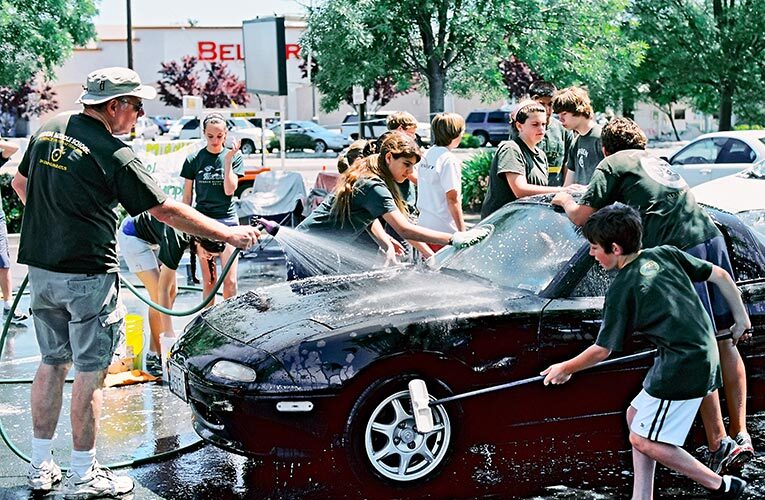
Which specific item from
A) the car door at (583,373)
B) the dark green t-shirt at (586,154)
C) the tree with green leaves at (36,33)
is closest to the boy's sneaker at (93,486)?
the car door at (583,373)

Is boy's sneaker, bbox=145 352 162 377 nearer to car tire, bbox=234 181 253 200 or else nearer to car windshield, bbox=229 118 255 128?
car tire, bbox=234 181 253 200

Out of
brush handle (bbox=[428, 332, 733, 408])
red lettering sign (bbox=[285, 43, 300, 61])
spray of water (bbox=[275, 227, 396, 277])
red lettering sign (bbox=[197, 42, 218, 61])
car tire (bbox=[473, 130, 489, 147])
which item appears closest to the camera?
brush handle (bbox=[428, 332, 733, 408])

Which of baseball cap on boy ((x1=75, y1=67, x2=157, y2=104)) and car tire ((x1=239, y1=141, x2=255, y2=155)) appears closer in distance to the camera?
baseball cap on boy ((x1=75, y1=67, x2=157, y2=104))

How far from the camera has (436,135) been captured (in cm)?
790

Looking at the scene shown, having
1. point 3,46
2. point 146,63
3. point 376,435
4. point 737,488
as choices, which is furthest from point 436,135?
point 146,63

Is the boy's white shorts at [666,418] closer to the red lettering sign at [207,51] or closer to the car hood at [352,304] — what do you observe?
the car hood at [352,304]

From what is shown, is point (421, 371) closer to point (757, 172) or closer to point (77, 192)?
point (77, 192)

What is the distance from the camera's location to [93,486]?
207 inches

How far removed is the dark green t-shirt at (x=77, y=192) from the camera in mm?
5152

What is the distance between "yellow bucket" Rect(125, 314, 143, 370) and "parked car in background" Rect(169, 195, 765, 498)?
1779 millimetres

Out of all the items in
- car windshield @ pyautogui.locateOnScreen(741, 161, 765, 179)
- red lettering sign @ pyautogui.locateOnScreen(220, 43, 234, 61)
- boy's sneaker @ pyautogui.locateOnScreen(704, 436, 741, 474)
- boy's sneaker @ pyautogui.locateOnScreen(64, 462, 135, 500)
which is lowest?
boy's sneaker @ pyautogui.locateOnScreen(64, 462, 135, 500)

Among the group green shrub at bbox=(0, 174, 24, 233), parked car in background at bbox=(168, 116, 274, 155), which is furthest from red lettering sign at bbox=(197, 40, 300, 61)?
green shrub at bbox=(0, 174, 24, 233)

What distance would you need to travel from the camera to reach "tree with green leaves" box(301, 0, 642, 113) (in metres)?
20.2

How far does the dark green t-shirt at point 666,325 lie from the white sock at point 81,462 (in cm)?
255
